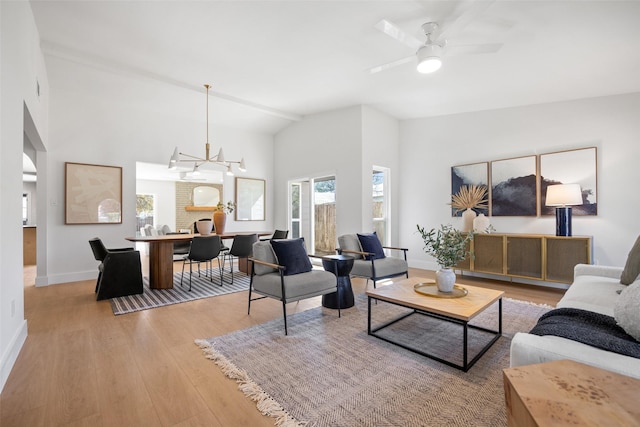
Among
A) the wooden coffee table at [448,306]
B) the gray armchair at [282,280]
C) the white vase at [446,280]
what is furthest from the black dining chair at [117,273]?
the white vase at [446,280]

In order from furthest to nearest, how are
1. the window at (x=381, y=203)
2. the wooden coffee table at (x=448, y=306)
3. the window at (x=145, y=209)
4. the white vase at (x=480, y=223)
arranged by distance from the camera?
1. the window at (x=145, y=209)
2. the window at (x=381, y=203)
3. the white vase at (x=480, y=223)
4. the wooden coffee table at (x=448, y=306)

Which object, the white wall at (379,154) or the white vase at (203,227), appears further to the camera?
the white wall at (379,154)

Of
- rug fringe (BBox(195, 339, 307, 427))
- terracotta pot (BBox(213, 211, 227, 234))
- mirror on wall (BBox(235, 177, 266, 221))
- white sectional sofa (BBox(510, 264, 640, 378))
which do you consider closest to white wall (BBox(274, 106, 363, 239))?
mirror on wall (BBox(235, 177, 266, 221))

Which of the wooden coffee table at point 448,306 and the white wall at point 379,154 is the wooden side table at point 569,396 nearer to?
the wooden coffee table at point 448,306

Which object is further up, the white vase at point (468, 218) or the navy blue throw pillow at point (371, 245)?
the white vase at point (468, 218)

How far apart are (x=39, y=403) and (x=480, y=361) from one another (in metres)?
2.91

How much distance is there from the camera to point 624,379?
40.7 inches

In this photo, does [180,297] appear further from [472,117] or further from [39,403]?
[472,117]

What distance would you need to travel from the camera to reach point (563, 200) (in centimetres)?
388

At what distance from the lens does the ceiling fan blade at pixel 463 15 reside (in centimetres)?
214

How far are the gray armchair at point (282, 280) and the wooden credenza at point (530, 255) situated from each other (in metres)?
2.54

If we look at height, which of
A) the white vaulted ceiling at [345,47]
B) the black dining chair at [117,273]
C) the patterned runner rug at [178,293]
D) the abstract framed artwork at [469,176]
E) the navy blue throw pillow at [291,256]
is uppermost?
the white vaulted ceiling at [345,47]

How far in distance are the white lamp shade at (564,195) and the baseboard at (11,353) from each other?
5694mm

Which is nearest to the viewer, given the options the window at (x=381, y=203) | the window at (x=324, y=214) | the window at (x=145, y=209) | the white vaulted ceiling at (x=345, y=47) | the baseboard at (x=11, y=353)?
the baseboard at (x=11, y=353)
